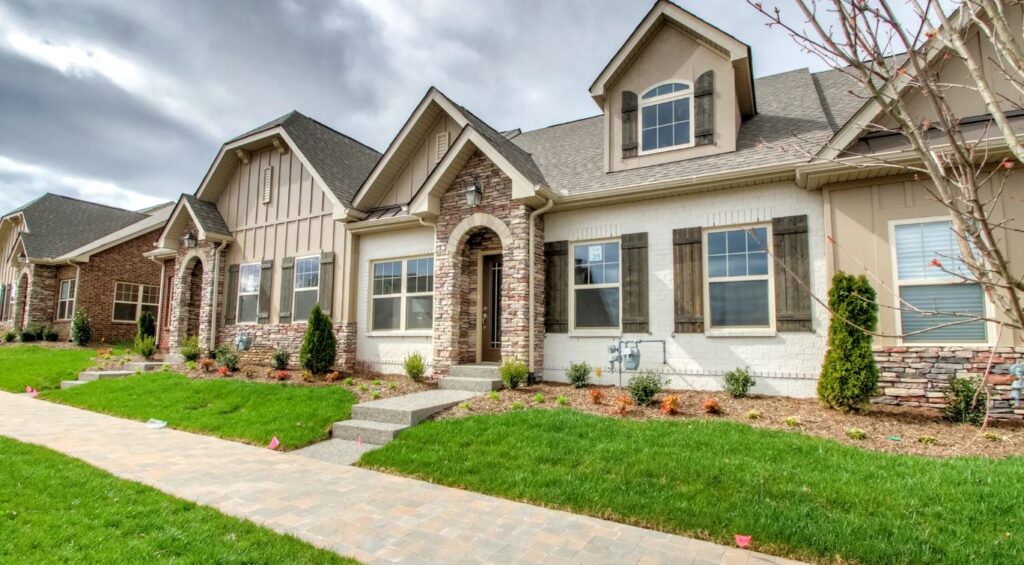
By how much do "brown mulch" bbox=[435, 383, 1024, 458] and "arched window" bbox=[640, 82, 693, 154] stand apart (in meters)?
4.70

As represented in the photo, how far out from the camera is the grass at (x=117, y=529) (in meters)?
3.43

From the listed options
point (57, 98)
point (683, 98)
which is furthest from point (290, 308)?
point (683, 98)

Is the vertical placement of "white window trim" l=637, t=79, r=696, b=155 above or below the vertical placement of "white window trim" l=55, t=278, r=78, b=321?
above

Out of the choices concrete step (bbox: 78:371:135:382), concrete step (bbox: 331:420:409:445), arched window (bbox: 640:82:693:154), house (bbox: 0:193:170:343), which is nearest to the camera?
concrete step (bbox: 331:420:409:445)

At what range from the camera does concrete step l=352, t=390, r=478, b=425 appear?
7.19 metres

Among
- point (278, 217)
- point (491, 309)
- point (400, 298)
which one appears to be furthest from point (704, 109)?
point (278, 217)

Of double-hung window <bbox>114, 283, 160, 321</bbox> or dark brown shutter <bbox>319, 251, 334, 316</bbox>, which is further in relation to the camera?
double-hung window <bbox>114, 283, 160, 321</bbox>

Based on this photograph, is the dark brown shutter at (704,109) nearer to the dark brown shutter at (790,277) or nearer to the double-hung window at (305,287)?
the dark brown shutter at (790,277)

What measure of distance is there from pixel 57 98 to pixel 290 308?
685cm

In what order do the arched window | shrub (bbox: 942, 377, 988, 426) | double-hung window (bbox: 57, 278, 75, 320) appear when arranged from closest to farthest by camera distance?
1. shrub (bbox: 942, 377, 988, 426)
2. the arched window
3. double-hung window (bbox: 57, 278, 75, 320)

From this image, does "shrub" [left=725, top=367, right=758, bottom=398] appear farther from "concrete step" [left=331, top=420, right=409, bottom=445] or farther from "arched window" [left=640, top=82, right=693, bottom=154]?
"concrete step" [left=331, top=420, right=409, bottom=445]

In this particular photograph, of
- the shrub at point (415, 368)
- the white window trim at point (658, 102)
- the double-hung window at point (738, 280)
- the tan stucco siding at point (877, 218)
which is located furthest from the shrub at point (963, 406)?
the shrub at point (415, 368)

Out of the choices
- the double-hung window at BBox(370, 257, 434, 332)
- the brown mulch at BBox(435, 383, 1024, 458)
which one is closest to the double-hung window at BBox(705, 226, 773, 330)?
the brown mulch at BBox(435, 383, 1024, 458)

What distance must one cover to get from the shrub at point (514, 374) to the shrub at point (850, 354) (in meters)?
4.49
